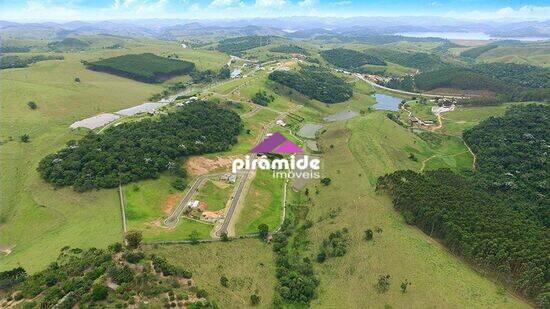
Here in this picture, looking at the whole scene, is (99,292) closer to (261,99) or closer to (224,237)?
(224,237)

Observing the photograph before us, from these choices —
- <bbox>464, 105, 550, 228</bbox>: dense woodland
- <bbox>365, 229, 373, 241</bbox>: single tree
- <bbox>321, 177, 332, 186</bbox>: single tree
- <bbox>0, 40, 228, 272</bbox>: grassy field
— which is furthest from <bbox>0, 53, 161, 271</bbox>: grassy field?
<bbox>464, 105, 550, 228</bbox>: dense woodland

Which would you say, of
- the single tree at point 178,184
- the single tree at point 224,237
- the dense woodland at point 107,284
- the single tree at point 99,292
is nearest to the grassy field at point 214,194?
the single tree at point 178,184

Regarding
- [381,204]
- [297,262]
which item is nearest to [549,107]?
[381,204]

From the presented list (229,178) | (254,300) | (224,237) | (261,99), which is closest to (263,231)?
(224,237)

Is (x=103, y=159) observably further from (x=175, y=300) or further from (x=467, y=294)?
(x=467, y=294)

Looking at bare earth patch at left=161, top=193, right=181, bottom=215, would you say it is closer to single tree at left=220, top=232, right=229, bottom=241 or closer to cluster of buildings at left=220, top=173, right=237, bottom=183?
cluster of buildings at left=220, top=173, right=237, bottom=183

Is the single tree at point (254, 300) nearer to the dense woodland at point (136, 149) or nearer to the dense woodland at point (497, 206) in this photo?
the dense woodland at point (497, 206)
